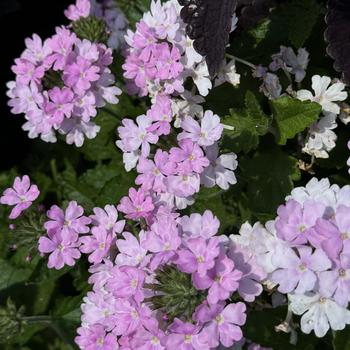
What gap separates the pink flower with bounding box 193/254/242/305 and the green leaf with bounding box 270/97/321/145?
541mm

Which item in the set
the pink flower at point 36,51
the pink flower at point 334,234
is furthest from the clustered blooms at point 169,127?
the pink flower at point 334,234

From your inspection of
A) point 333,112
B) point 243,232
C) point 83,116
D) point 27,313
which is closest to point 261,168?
point 333,112

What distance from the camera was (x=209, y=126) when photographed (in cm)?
200

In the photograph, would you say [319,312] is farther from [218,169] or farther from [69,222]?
[69,222]

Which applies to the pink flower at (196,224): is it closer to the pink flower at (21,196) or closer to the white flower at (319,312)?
the white flower at (319,312)

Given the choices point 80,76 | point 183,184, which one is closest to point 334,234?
point 183,184

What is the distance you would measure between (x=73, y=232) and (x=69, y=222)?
0.14 feet

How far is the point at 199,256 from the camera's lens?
169 cm

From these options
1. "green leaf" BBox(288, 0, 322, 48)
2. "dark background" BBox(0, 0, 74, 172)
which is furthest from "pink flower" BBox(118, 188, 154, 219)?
"dark background" BBox(0, 0, 74, 172)

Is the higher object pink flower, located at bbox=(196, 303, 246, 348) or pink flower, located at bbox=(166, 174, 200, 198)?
pink flower, located at bbox=(166, 174, 200, 198)

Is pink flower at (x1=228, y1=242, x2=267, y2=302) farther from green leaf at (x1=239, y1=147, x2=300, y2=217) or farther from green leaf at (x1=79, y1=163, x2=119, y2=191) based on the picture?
green leaf at (x1=79, y1=163, x2=119, y2=191)

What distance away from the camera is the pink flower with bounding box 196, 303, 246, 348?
66.6 inches

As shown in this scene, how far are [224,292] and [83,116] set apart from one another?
939mm

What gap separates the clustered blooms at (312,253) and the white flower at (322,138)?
0.33 m
